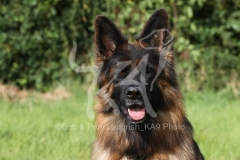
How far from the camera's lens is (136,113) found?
191 inches

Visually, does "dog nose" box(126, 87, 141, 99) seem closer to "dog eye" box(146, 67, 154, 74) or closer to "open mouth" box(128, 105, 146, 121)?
"open mouth" box(128, 105, 146, 121)

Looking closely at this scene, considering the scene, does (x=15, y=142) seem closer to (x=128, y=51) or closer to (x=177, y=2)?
(x=128, y=51)

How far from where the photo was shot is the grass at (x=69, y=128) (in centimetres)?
632

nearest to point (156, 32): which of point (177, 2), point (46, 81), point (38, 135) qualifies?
point (38, 135)

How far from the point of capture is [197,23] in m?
10.6

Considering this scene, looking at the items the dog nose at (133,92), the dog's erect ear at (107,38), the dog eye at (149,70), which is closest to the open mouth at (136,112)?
the dog nose at (133,92)

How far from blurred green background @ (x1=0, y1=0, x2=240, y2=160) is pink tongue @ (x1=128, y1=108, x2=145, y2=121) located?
3136mm

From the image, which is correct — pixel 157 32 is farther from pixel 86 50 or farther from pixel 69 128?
pixel 86 50

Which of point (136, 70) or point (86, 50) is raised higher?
point (136, 70)

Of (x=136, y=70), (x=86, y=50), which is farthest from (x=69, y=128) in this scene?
(x=86, y=50)

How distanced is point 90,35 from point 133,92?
6933mm

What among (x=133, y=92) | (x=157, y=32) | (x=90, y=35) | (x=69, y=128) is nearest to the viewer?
(x=133, y=92)

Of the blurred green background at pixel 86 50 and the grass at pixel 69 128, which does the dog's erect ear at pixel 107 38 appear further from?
the blurred green background at pixel 86 50

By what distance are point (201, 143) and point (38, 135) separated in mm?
2449
